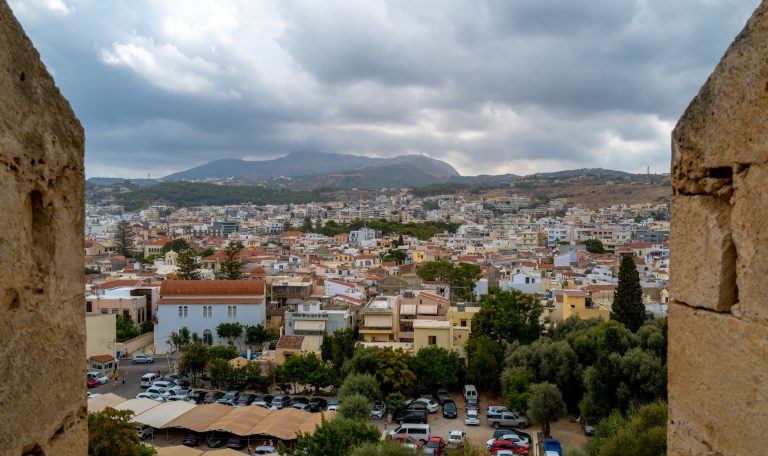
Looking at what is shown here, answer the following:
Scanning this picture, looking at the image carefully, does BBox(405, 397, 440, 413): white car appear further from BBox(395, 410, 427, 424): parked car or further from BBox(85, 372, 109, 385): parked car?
BBox(85, 372, 109, 385): parked car

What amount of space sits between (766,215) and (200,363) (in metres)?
27.9

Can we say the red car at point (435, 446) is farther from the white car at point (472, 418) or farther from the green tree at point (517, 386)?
the green tree at point (517, 386)

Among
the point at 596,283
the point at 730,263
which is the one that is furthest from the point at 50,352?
the point at 596,283

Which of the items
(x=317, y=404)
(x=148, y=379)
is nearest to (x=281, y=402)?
(x=317, y=404)

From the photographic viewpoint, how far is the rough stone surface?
258cm

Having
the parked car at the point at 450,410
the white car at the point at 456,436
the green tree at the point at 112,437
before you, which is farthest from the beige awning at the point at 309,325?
the green tree at the point at 112,437

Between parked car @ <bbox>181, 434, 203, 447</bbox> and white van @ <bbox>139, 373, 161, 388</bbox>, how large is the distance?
727 centimetres

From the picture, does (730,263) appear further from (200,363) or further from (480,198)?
(480,198)

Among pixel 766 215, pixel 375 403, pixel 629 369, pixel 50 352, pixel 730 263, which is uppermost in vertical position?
pixel 766 215

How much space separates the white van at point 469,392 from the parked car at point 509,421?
2452mm

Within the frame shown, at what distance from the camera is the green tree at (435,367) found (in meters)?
25.6

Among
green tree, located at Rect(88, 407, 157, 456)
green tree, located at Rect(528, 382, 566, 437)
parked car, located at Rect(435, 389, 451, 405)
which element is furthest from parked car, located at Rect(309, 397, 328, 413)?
green tree, located at Rect(88, 407, 157, 456)

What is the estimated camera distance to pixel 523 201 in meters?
173

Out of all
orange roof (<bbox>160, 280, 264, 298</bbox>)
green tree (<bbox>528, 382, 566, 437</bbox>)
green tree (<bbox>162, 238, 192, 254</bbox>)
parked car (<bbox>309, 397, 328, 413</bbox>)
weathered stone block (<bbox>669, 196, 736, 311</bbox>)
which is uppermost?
weathered stone block (<bbox>669, 196, 736, 311</bbox>)
